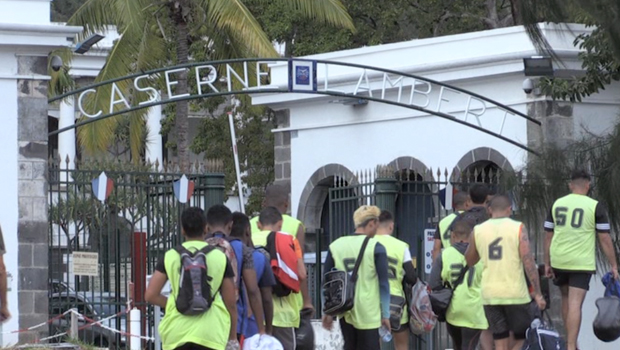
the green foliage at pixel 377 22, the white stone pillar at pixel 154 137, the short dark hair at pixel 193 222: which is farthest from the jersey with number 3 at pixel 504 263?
the white stone pillar at pixel 154 137

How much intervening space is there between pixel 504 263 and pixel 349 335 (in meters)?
1.44

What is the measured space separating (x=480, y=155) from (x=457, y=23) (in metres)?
12.0

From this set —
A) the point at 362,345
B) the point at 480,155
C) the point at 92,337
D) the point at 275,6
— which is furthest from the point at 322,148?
the point at 362,345

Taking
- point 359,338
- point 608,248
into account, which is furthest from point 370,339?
point 608,248

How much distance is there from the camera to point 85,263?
16.3m

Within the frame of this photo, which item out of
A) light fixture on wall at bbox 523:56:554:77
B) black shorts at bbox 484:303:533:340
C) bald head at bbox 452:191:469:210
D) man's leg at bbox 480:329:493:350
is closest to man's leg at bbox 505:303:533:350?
black shorts at bbox 484:303:533:340

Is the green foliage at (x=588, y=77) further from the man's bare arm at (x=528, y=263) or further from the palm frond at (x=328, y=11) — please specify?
the palm frond at (x=328, y=11)

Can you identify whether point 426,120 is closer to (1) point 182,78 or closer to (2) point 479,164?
(2) point 479,164

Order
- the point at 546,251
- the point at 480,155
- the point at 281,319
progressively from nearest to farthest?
the point at 281,319
the point at 546,251
the point at 480,155

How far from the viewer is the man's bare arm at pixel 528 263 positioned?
12.5m

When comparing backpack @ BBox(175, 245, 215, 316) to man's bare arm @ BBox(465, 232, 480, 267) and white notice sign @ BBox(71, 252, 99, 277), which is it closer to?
man's bare arm @ BBox(465, 232, 480, 267)

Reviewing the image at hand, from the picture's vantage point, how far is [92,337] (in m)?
17.6

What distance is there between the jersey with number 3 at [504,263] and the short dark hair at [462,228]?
0.60 meters

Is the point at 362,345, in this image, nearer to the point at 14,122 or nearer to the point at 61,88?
the point at 14,122
